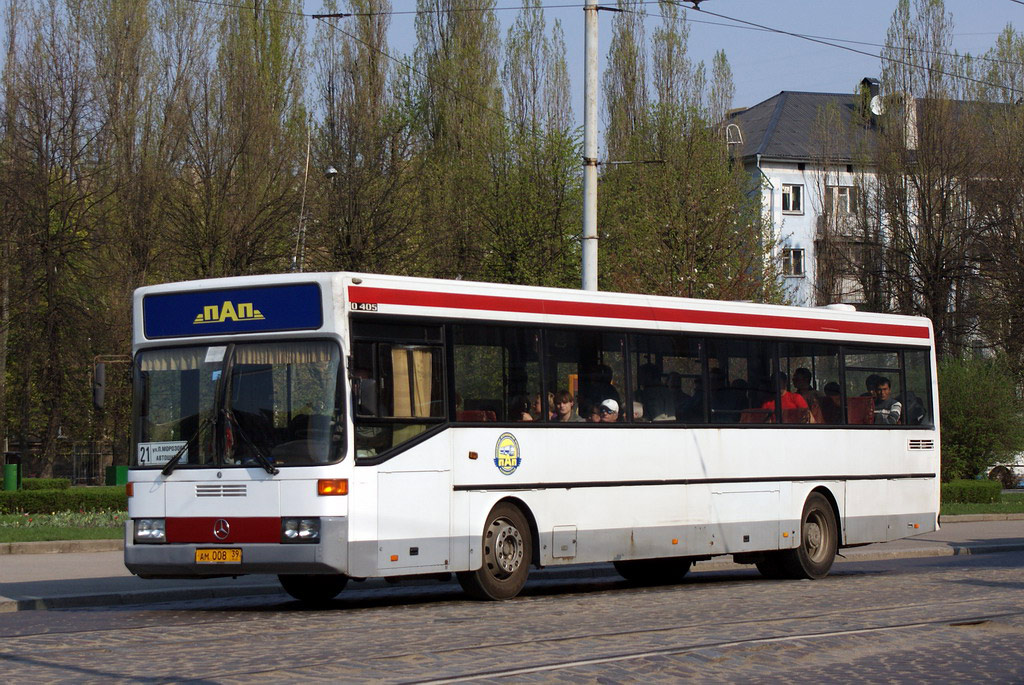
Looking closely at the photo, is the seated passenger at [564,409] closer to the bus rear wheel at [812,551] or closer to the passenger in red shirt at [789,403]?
the passenger in red shirt at [789,403]

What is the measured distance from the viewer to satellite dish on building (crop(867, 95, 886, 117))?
177 feet

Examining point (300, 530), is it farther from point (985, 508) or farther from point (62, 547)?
point (985, 508)

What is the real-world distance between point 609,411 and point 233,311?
4.16 m

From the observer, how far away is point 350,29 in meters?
51.5

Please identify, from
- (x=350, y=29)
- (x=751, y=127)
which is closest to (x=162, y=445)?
(x=350, y=29)

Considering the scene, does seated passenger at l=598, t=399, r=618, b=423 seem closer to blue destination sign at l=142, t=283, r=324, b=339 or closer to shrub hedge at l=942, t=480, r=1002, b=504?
blue destination sign at l=142, t=283, r=324, b=339

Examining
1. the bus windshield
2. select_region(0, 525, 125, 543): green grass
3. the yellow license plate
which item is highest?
the bus windshield

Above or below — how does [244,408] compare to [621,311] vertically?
below

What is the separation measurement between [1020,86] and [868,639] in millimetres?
48991

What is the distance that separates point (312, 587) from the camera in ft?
49.9

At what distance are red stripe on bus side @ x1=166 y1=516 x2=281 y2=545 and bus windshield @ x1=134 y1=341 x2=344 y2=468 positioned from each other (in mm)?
467

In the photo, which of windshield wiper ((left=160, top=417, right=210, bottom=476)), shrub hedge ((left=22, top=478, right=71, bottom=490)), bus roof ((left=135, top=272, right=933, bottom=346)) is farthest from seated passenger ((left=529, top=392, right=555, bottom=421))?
shrub hedge ((left=22, top=478, right=71, bottom=490))

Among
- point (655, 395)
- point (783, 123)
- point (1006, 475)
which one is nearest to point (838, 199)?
point (1006, 475)

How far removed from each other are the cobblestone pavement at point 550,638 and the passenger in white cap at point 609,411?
A: 1.76 metres
